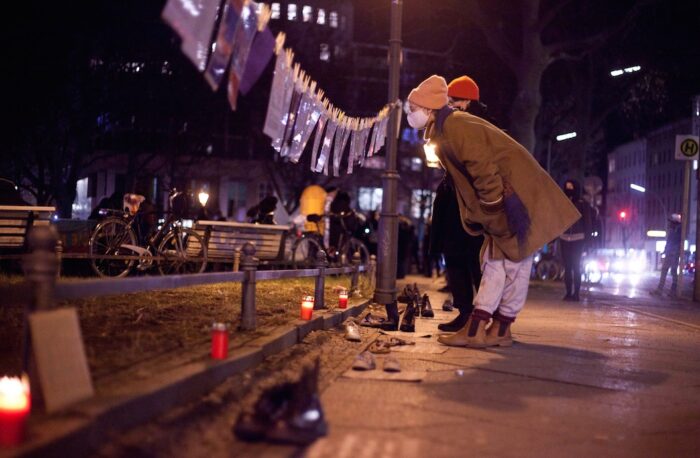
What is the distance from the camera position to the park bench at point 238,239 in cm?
1448

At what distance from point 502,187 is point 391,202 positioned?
5156mm

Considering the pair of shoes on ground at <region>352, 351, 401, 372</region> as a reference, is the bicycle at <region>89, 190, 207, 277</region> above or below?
above

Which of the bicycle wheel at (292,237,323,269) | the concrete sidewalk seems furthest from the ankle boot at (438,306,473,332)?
the bicycle wheel at (292,237,323,269)

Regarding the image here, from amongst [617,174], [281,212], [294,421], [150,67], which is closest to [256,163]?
[281,212]

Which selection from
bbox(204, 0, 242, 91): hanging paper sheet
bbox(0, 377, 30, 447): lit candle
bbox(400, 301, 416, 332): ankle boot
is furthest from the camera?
bbox(400, 301, 416, 332): ankle boot

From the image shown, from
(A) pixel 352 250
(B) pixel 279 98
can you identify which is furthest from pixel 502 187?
(A) pixel 352 250

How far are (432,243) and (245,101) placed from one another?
35.7m

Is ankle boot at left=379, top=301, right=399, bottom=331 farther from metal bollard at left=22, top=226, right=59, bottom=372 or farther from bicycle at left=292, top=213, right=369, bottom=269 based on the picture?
bicycle at left=292, top=213, right=369, bottom=269

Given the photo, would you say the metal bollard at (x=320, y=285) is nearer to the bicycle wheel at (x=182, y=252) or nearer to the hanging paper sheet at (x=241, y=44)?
the hanging paper sheet at (x=241, y=44)

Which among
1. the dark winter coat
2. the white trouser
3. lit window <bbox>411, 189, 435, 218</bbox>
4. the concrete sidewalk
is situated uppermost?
lit window <bbox>411, 189, 435, 218</bbox>

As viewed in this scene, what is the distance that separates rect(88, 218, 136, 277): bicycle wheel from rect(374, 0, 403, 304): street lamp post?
3.65 m

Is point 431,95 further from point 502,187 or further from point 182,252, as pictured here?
point 182,252

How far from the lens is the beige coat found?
7.79 meters

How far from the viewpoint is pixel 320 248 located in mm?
17375
